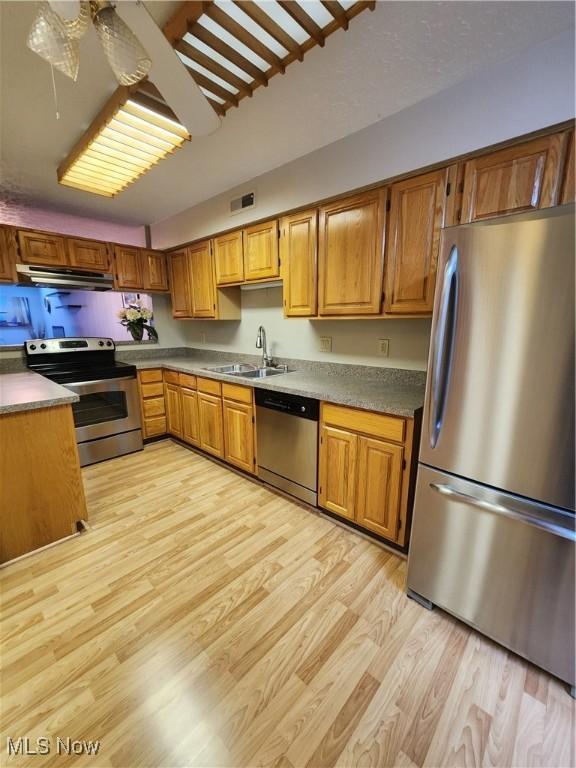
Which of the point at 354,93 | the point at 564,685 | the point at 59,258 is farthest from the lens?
the point at 59,258

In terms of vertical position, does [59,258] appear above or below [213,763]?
above

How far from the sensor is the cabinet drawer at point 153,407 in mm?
3346

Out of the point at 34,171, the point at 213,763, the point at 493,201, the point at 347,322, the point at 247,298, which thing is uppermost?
the point at 34,171

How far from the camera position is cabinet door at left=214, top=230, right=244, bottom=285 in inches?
108

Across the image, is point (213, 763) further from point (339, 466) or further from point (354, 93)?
point (354, 93)

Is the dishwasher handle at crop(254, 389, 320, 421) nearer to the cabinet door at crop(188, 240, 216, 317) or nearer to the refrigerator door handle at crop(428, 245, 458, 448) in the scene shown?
the refrigerator door handle at crop(428, 245, 458, 448)

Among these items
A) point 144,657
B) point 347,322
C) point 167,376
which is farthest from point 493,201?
point 167,376

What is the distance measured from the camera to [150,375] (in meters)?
3.35

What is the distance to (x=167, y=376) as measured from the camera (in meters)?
3.40

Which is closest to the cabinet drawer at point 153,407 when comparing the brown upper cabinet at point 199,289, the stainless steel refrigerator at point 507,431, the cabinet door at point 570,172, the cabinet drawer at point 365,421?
the brown upper cabinet at point 199,289

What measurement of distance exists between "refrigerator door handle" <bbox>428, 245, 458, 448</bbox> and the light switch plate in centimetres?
93

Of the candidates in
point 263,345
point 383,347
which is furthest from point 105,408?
point 383,347

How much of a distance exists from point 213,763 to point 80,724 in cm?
49

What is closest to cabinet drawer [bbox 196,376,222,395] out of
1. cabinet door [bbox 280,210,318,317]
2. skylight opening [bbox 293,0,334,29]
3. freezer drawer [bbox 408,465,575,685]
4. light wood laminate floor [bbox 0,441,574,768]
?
cabinet door [bbox 280,210,318,317]
